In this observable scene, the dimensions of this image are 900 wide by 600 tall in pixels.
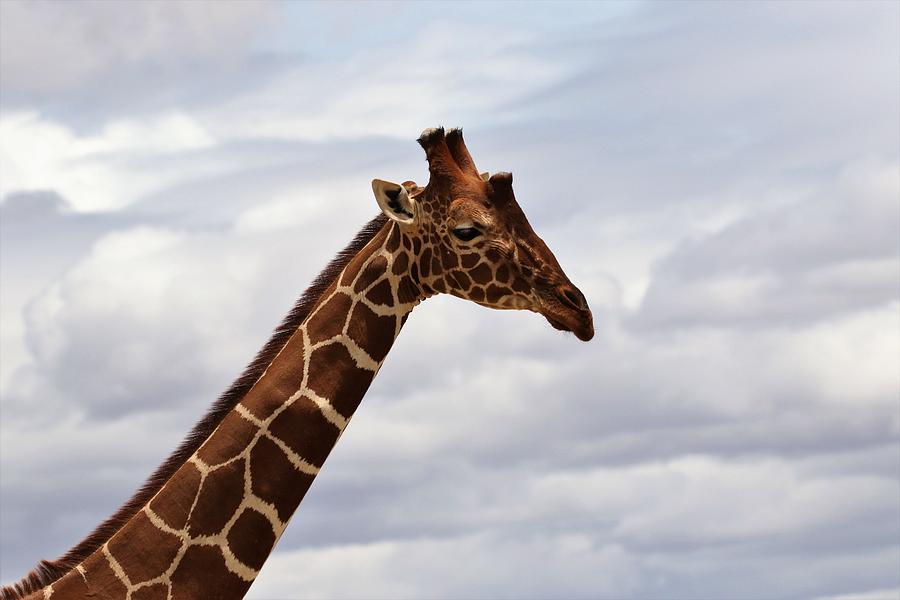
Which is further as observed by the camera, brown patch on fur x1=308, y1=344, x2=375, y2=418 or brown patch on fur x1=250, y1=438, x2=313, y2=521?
brown patch on fur x1=308, y1=344, x2=375, y2=418

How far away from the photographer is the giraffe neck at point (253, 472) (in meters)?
14.8

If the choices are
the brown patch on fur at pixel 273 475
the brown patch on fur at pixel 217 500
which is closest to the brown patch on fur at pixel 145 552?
the brown patch on fur at pixel 217 500

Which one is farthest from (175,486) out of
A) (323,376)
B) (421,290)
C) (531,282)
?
(531,282)

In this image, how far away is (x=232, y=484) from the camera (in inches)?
587

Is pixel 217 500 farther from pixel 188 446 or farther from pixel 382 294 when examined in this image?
pixel 382 294

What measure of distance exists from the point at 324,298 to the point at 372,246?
2.73 ft

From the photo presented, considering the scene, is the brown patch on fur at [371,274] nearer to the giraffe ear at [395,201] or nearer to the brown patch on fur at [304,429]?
the giraffe ear at [395,201]

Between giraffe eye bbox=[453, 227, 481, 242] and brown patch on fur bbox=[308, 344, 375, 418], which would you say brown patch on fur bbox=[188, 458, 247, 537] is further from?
giraffe eye bbox=[453, 227, 481, 242]

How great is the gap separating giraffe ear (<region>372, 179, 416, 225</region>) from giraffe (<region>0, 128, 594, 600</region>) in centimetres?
2

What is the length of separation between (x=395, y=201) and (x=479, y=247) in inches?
44.3

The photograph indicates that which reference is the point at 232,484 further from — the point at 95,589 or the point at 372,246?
the point at 372,246

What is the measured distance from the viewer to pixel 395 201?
15.5 metres

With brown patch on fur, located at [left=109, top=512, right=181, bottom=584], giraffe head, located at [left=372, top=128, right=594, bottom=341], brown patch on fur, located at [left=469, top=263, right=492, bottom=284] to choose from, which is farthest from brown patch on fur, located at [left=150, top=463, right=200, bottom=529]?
brown patch on fur, located at [left=469, top=263, right=492, bottom=284]

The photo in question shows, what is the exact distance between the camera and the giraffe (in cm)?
1485
